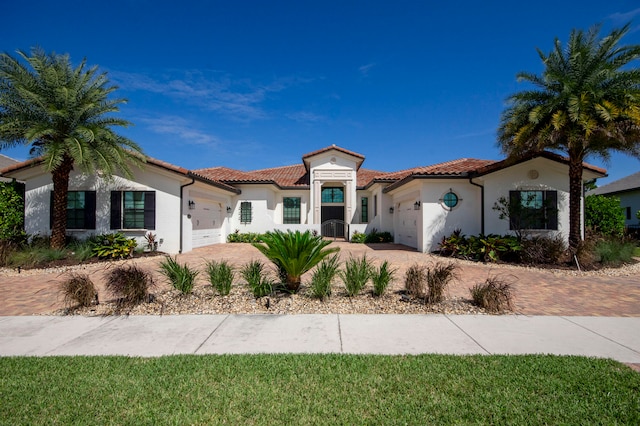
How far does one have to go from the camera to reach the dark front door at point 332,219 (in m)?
25.9

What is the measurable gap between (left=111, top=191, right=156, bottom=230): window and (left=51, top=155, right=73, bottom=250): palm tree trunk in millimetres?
1906

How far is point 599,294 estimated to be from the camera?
800 cm

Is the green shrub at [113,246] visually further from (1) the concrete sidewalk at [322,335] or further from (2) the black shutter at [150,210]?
(1) the concrete sidewalk at [322,335]

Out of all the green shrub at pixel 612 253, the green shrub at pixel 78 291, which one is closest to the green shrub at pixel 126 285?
the green shrub at pixel 78 291

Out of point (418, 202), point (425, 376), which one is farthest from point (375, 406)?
point (418, 202)

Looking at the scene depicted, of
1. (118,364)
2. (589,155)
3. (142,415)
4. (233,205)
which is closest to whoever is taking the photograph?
(142,415)

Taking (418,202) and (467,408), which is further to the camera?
(418,202)

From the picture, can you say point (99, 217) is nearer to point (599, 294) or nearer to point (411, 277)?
point (411, 277)

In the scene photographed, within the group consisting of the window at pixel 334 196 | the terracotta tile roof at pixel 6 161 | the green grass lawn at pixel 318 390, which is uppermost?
the terracotta tile roof at pixel 6 161

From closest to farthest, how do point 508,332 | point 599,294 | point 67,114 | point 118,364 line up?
point 118,364, point 508,332, point 599,294, point 67,114

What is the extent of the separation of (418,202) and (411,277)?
31.8 feet

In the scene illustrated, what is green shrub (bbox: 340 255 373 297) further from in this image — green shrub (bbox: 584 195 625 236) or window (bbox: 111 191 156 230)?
green shrub (bbox: 584 195 625 236)

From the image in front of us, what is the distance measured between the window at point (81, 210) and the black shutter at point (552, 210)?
69.2ft

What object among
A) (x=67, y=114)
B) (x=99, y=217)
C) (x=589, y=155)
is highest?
(x=67, y=114)
